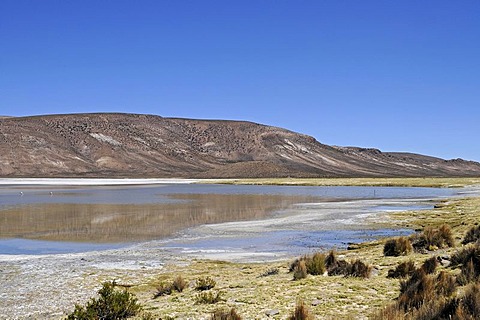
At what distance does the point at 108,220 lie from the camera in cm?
2875

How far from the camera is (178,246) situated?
19.4 metres

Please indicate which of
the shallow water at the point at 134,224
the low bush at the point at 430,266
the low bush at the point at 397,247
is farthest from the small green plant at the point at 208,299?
the shallow water at the point at 134,224

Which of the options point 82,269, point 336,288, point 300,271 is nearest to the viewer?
point 336,288

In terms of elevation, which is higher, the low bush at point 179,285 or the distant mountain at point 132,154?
the distant mountain at point 132,154

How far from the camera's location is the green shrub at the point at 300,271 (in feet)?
37.0

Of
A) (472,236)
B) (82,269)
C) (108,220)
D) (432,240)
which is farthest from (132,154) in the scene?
(472,236)

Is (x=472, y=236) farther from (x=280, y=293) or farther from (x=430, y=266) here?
(x=280, y=293)

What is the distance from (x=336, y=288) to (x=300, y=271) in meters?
1.47

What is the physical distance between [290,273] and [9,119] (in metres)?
172

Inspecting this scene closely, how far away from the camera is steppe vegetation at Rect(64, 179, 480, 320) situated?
25.0ft

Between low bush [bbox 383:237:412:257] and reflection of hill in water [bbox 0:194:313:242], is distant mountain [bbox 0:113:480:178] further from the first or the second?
low bush [bbox 383:237:412:257]

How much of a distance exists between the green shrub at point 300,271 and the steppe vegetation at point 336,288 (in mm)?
23

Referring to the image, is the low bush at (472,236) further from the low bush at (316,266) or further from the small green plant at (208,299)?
the small green plant at (208,299)

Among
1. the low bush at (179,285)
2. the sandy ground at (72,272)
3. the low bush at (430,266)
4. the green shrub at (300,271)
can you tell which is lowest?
the sandy ground at (72,272)
